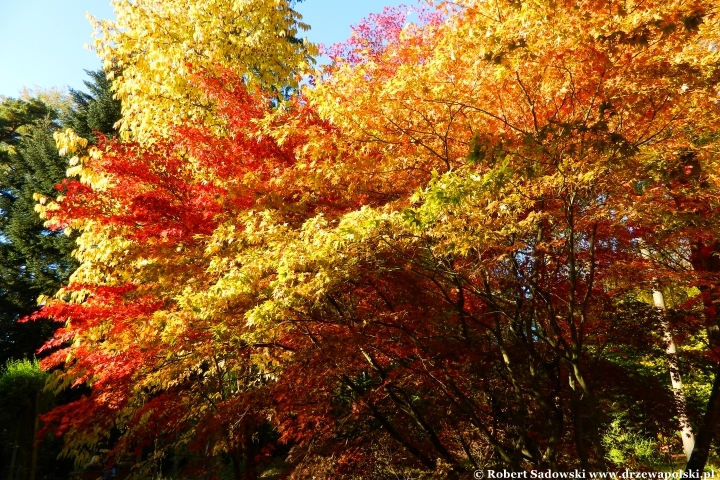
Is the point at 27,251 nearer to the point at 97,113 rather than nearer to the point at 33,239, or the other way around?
the point at 33,239

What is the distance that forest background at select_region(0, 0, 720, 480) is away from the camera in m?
3.65

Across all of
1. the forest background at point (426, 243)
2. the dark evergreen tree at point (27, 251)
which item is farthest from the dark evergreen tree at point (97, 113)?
the forest background at point (426, 243)

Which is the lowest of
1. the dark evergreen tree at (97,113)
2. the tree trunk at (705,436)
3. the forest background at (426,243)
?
the tree trunk at (705,436)

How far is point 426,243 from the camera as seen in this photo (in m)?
3.87

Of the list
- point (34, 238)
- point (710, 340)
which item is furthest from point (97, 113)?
point (710, 340)

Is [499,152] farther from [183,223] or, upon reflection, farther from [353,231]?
[183,223]

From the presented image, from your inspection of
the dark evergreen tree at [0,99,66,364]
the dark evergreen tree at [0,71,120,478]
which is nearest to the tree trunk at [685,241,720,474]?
the dark evergreen tree at [0,71,120,478]

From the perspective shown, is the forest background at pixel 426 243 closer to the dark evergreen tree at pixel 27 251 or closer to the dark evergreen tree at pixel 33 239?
the dark evergreen tree at pixel 33 239

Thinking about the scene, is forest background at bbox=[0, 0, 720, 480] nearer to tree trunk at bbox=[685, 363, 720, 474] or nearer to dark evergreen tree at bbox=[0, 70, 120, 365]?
tree trunk at bbox=[685, 363, 720, 474]

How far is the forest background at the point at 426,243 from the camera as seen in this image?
3.65 metres

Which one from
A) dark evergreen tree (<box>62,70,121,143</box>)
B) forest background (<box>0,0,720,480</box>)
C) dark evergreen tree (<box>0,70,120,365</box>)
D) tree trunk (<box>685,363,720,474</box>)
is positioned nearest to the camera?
forest background (<box>0,0,720,480</box>)

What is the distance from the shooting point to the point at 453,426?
19.1 ft

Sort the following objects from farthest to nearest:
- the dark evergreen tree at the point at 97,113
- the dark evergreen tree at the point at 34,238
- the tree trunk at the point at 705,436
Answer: the dark evergreen tree at the point at 97,113, the dark evergreen tree at the point at 34,238, the tree trunk at the point at 705,436

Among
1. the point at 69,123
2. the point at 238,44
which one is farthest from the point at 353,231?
the point at 69,123
